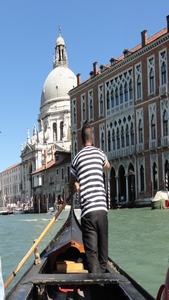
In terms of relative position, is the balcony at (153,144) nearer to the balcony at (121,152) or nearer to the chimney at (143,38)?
the balcony at (121,152)

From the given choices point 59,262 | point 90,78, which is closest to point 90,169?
A: point 59,262

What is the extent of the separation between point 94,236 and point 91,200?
0.25m

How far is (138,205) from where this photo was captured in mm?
30500

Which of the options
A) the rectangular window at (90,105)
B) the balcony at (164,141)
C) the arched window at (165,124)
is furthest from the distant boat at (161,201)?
the rectangular window at (90,105)

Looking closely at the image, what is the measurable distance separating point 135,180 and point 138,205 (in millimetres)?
1955

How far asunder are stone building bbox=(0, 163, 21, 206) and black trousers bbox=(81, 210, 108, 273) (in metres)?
79.4

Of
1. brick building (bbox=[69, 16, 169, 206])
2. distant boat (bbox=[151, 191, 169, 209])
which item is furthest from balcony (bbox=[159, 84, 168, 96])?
distant boat (bbox=[151, 191, 169, 209])

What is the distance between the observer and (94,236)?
11.7ft

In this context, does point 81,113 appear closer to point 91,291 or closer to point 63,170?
point 63,170

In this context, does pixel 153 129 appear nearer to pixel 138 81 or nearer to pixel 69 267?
pixel 138 81

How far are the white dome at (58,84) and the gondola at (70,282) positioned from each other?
6321 centimetres

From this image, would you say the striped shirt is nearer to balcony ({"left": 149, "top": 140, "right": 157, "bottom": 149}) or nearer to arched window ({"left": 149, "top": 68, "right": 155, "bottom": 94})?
balcony ({"left": 149, "top": 140, "right": 157, "bottom": 149})

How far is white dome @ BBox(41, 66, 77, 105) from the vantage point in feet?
222

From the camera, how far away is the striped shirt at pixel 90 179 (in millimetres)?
3549
